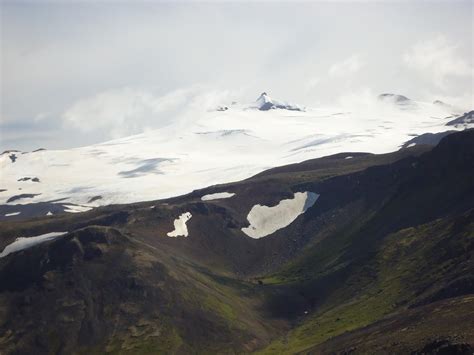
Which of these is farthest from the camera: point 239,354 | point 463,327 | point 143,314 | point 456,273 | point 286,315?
point 286,315

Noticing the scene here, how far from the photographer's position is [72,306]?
181000mm

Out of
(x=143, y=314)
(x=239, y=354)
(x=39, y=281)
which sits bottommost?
(x=239, y=354)

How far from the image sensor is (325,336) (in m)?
157

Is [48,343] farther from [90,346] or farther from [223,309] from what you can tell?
[223,309]

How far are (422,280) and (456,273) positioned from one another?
62.4ft

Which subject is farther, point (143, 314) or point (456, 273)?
point (143, 314)

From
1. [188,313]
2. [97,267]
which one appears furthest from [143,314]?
[97,267]

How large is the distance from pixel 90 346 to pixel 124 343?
29.4 feet

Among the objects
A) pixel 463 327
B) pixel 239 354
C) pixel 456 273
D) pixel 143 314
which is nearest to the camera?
pixel 463 327

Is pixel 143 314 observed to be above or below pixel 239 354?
above

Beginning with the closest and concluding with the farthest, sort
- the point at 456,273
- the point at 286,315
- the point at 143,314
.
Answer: the point at 456,273 → the point at 143,314 → the point at 286,315

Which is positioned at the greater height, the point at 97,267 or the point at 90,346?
the point at 97,267

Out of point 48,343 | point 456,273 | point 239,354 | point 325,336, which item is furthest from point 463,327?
point 48,343

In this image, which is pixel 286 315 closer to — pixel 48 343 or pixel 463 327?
pixel 48 343
